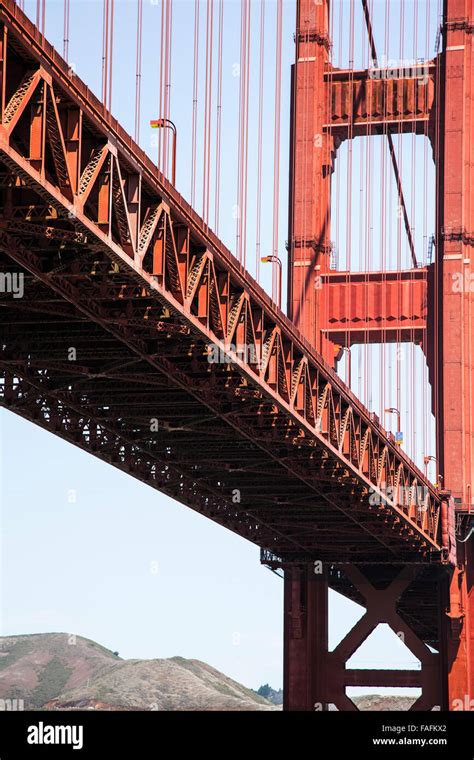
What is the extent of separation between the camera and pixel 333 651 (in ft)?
196

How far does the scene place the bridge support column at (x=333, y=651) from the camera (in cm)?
5841

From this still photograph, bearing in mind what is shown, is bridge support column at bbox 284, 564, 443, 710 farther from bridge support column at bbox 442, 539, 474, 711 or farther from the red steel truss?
bridge support column at bbox 442, 539, 474, 711

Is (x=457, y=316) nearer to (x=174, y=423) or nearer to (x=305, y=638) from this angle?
(x=305, y=638)

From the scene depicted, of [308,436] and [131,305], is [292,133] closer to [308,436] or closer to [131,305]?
[308,436]

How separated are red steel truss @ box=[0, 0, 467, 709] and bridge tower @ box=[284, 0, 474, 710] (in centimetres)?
10

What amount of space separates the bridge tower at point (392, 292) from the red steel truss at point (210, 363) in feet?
0.34

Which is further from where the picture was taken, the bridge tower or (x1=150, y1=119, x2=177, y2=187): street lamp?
the bridge tower

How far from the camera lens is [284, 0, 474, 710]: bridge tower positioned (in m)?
57.5

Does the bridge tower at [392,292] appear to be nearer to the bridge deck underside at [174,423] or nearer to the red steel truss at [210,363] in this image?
the red steel truss at [210,363]

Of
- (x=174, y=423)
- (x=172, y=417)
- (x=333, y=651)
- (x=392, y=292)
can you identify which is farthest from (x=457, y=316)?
(x=172, y=417)

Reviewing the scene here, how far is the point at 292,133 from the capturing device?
59.0 metres

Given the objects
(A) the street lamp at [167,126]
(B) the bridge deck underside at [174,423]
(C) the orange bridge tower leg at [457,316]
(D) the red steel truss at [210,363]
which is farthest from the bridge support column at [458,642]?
(A) the street lamp at [167,126]

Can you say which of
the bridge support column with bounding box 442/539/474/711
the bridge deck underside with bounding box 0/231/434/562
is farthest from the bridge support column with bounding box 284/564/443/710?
the bridge deck underside with bounding box 0/231/434/562

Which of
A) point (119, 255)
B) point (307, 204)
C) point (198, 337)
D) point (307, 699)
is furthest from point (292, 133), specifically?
point (119, 255)
